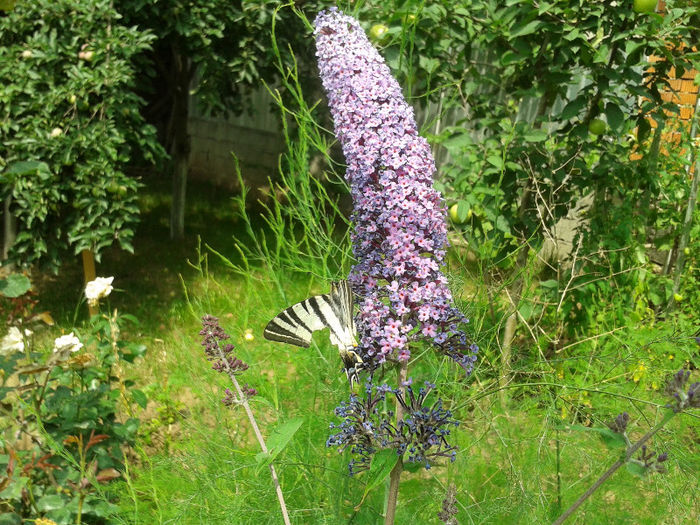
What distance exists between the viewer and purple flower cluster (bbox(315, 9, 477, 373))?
1144 millimetres

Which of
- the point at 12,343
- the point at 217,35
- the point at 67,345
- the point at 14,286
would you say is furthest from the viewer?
the point at 217,35

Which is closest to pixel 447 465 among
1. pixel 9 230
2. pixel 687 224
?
pixel 687 224

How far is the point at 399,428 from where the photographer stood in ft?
3.74

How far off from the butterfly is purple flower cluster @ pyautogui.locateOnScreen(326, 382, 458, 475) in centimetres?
8

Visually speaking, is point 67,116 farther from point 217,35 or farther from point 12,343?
point 12,343

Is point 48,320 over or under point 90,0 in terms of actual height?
under

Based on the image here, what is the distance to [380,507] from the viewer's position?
6.07 feet

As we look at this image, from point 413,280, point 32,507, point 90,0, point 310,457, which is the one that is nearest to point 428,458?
point 413,280

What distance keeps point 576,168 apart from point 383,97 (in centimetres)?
233

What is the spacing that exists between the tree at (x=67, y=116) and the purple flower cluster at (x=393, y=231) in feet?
10.8

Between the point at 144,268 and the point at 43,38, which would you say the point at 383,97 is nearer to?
the point at 43,38

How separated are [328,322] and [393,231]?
9.6 inches

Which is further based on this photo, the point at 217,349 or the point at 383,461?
the point at 217,349

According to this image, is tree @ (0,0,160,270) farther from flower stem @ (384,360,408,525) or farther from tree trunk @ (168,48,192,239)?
flower stem @ (384,360,408,525)
